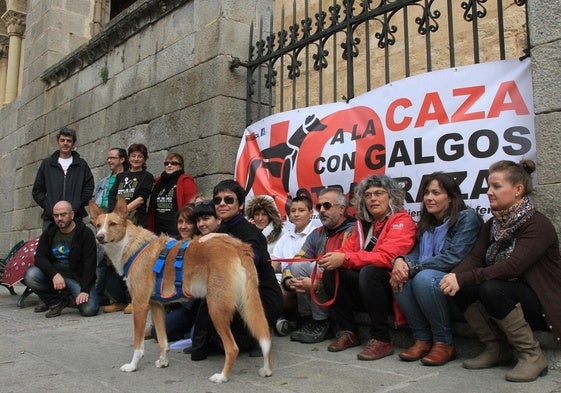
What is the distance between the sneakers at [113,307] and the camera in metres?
6.30

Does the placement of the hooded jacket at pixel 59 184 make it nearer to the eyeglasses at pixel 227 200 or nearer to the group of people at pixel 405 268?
the group of people at pixel 405 268

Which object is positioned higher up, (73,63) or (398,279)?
(73,63)

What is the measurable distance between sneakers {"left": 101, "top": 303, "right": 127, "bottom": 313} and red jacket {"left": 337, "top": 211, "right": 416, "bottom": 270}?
3665mm

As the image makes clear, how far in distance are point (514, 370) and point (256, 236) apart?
2.00 metres

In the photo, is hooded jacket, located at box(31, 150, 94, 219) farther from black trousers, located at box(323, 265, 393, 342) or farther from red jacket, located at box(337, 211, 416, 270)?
red jacket, located at box(337, 211, 416, 270)

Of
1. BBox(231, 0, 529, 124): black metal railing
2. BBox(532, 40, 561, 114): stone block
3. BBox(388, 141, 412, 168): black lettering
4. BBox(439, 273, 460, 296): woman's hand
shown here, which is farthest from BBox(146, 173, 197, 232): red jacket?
BBox(532, 40, 561, 114): stone block

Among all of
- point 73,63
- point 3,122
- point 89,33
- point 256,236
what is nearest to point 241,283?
point 256,236

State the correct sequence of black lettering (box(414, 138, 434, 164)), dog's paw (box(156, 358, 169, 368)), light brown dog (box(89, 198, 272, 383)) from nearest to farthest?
light brown dog (box(89, 198, 272, 383)) < dog's paw (box(156, 358, 169, 368)) < black lettering (box(414, 138, 434, 164))

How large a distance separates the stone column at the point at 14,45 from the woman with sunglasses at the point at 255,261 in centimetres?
1352

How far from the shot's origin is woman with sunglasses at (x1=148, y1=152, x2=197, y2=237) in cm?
607

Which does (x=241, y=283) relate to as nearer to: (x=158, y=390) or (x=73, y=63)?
(x=158, y=390)

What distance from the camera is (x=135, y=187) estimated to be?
6.26 meters

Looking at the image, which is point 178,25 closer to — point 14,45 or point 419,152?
point 419,152

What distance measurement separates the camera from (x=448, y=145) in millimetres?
4297
